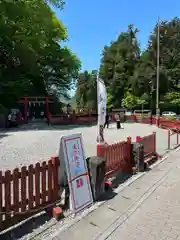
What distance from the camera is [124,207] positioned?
5.76m

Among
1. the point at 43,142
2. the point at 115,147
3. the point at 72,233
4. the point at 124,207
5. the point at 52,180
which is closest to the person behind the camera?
the point at 72,233

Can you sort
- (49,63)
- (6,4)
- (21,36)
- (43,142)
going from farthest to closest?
(49,63), (21,36), (6,4), (43,142)

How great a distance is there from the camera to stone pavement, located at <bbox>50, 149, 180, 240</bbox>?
453 centimetres

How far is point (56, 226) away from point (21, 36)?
87.4ft

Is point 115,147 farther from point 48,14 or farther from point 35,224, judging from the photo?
point 48,14

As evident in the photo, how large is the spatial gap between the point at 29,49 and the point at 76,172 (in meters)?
24.0

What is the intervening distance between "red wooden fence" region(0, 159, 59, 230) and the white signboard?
0.94ft

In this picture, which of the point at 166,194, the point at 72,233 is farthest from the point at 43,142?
the point at 72,233

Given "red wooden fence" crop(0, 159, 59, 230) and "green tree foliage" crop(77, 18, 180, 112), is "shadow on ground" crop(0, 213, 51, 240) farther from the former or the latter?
"green tree foliage" crop(77, 18, 180, 112)

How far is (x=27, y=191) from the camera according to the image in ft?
16.6

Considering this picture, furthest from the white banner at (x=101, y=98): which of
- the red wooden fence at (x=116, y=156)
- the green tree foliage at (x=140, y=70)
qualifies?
the green tree foliage at (x=140, y=70)

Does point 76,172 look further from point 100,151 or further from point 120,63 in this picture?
point 120,63

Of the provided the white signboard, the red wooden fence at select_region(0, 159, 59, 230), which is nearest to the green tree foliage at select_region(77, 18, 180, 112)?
the white signboard

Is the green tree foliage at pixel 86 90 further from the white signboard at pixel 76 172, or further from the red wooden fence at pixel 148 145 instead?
the white signboard at pixel 76 172
